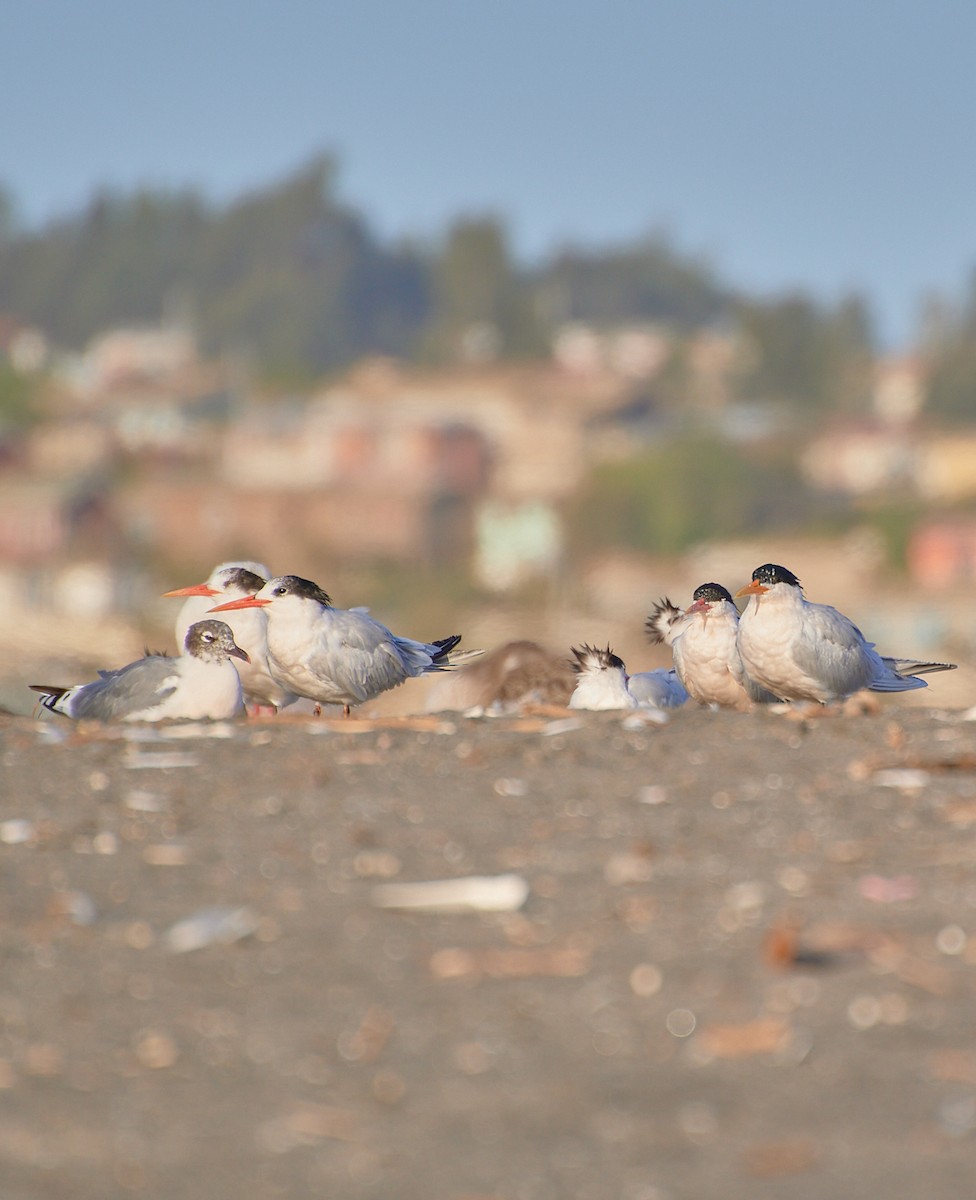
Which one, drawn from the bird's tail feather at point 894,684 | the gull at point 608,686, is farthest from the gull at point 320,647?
the bird's tail feather at point 894,684

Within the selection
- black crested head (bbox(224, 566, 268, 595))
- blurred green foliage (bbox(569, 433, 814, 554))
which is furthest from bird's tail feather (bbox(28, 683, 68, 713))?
blurred green foliage (bbox(569, 433, 814, 554))

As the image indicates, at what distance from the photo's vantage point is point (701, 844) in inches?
218

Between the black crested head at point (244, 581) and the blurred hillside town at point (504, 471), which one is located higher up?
the black crested head at point (244, 581)

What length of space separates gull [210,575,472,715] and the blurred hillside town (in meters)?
23.7

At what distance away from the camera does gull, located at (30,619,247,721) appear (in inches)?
310

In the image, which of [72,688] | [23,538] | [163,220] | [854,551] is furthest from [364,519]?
[163,220]

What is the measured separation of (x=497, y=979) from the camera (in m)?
4.51

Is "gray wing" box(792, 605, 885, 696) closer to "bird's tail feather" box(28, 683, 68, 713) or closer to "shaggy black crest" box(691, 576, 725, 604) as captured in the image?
"shaggy black crest" box(691, 576, 725, 604)

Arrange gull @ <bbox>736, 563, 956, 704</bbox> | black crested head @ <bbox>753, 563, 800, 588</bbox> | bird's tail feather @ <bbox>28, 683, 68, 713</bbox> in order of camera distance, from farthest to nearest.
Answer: bird's tail feather @ <bbox>28, 683, 68, 713</bbox>, black crested head @ <bbox>753, 563, 800, 588</bbox>, gull @ <bbox>736, 563, 956, 704</bbox>

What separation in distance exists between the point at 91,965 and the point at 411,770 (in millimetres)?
1950

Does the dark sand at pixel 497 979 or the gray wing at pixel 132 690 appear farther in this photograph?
the gray wing at pixel 132 690

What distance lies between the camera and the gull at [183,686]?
25.8 feet

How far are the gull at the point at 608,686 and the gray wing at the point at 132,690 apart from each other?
170 cm

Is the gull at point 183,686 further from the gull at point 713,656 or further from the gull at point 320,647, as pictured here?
the gull at point 713,656
